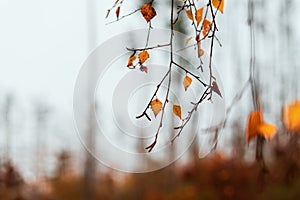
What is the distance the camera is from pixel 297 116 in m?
1.66

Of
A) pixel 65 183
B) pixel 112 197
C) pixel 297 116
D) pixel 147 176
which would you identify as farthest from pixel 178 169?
pixel 297 116

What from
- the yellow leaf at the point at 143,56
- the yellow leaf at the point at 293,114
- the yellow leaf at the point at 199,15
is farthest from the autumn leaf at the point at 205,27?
the yellow leaf at the point at 293,114

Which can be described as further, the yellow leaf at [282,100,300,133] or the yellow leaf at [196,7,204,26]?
the yellow leaf at [282,100,300,133]

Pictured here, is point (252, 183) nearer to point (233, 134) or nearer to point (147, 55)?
point (233, 134)

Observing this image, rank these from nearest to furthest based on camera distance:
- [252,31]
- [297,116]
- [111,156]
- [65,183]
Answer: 1. [252,31]
2. [297,116]
3. [65,183]
4. [111,156]

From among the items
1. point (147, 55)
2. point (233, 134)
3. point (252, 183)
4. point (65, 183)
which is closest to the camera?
point (147, 55)

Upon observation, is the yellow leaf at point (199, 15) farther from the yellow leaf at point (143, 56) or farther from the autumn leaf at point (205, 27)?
the yellow leaf at point (143, 56)

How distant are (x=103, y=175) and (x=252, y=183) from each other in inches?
173

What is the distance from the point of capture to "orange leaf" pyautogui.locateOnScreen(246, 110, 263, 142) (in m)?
1.36

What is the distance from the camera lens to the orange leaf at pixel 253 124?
1357mm

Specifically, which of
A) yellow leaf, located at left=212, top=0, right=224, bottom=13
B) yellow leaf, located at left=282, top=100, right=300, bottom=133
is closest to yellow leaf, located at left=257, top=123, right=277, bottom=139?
yellow leaf, located at left=282, top=100, right=300, bottom=133

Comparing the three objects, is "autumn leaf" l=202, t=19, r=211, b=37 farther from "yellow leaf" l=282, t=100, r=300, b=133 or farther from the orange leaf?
"yellow leaf" l=282, t=100, r=300, b=133

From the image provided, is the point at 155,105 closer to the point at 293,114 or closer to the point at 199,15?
the point at 199,15

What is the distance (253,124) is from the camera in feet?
4.49
